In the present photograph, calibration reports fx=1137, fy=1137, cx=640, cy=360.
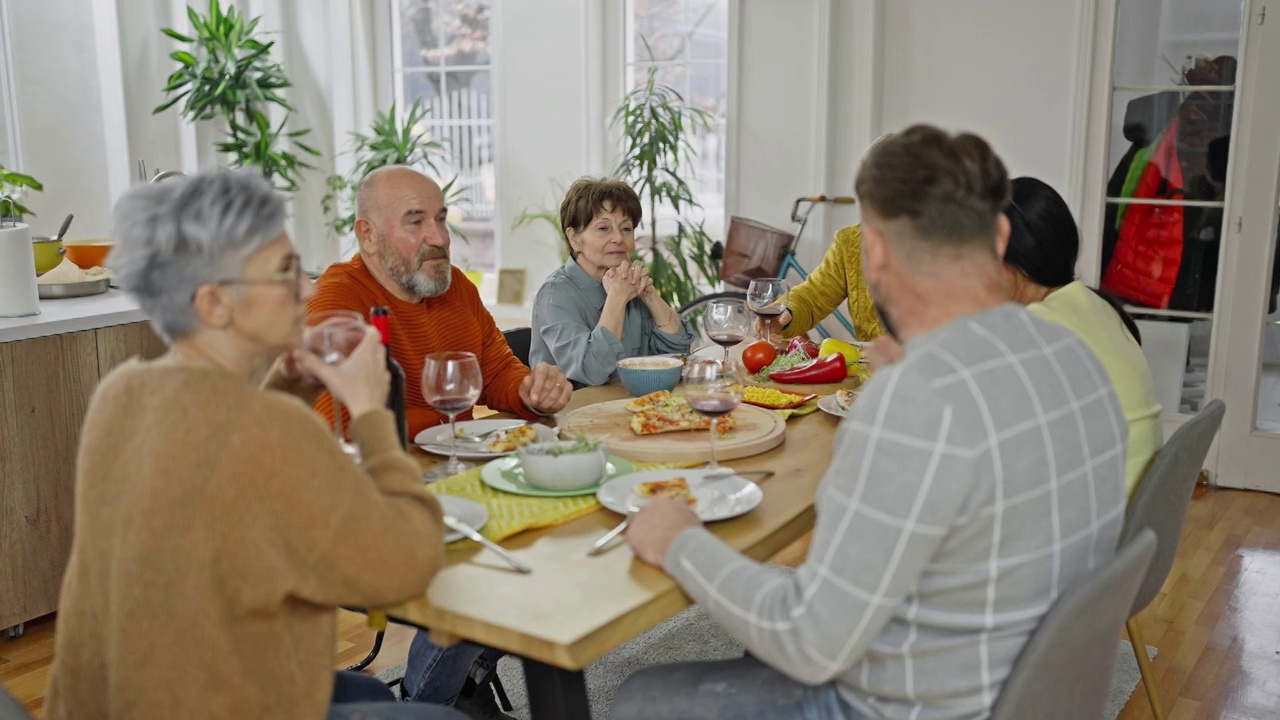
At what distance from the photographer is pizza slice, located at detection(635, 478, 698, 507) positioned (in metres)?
1.68

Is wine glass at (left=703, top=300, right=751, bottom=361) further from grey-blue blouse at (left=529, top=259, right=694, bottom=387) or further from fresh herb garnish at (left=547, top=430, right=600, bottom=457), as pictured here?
fresh herb garnish at (left=547, top=430, right=600, bottom=457)

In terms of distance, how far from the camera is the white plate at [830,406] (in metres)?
2.35

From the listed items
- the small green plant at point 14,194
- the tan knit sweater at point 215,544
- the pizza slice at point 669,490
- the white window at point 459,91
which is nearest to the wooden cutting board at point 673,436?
the pizza slice at point 669,490

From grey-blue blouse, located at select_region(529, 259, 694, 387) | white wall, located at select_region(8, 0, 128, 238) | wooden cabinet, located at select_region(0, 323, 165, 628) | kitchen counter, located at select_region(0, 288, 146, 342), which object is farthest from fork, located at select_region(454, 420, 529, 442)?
white wall, located at select_region(8, 0, 128, 238)

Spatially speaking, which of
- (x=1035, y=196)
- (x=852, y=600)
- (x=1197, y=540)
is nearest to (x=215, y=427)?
(x=852, y=600)

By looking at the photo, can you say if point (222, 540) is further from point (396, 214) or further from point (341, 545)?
point (396, 214)

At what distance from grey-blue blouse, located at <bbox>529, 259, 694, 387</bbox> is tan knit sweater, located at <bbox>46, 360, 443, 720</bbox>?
1.45 meters

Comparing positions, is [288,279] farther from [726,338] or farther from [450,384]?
[726,338]

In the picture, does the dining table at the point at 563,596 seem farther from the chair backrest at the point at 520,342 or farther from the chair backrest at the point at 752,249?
the chair backrest at the point at 752,249

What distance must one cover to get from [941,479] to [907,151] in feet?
1.26

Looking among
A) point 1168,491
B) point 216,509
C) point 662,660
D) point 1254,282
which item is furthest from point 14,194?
point 1254,282

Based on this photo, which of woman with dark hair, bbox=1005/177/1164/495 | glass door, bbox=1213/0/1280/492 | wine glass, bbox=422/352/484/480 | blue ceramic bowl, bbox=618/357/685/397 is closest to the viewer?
wine glass, bbox=422/352/484/480

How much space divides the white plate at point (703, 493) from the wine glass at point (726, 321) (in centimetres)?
80

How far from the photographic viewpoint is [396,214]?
2.58 m
